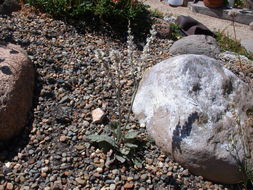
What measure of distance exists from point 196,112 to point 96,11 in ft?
9.21

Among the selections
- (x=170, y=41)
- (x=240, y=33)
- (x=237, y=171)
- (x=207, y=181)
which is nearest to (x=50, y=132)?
(x=207, y=181)

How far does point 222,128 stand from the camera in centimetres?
336

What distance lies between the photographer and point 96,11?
5406 mm

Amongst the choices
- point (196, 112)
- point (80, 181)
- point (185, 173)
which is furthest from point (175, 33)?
point (80, 181)

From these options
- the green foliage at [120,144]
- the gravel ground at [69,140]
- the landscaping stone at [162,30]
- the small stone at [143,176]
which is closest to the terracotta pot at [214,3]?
the landscaping stone at [162,30]

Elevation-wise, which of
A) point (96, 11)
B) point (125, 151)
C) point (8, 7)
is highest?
point (96, 11)

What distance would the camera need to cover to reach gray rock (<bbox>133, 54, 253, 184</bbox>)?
3238 millimetres

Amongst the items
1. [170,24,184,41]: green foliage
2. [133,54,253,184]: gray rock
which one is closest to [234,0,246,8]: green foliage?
[170,24,184,41]: green foliage

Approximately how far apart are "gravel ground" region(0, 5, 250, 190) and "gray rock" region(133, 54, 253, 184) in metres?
0.16

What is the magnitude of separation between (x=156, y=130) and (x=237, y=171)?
893 mm

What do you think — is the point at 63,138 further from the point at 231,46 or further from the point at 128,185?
the point at 231,46

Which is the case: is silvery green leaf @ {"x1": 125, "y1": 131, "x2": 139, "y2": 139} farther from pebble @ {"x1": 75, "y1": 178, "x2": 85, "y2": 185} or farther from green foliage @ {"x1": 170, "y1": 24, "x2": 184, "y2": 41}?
green foliage @ {"x1": 170, "y1": 24, "x2": 184, "y2": 41}

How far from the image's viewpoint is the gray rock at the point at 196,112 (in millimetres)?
3238

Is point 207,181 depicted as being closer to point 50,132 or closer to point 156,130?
point 156,130
